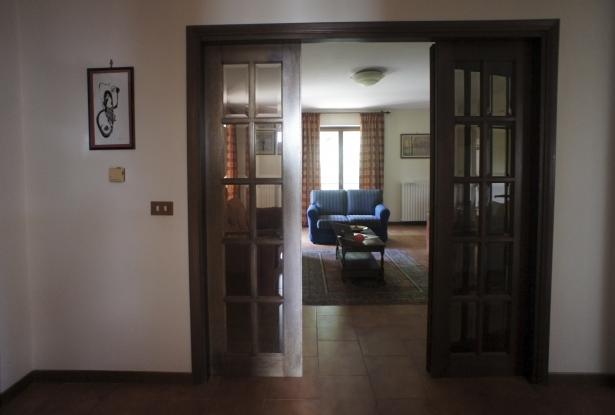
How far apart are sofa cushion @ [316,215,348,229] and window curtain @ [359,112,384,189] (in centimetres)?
168

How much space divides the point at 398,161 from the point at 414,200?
3.08 feet

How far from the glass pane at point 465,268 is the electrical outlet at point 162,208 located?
70.0 inches

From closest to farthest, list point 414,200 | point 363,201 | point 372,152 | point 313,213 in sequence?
point 313,213
point 363,201
point 372,152
point 414,200

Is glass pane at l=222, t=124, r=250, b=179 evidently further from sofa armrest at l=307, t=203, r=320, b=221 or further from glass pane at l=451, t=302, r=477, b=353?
sofa armrest at l=307, t=203, r=320, b=221

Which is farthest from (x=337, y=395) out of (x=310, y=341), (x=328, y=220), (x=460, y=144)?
(x=328, y=220)

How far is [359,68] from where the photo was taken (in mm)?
4562

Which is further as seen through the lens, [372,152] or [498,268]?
[372,152]

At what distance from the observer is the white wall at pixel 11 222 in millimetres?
2021

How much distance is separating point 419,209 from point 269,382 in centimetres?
632

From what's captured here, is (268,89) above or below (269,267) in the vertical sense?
above

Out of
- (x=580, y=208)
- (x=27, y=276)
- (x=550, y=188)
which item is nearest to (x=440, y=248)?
(x=550, y=188)

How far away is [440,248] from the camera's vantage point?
2176 millimetres

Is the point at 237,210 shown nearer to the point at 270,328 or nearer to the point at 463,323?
the point at 270,328

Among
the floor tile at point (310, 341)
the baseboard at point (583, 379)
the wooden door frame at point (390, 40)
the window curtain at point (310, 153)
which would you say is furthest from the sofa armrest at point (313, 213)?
the baseboard at point (583, 379)
